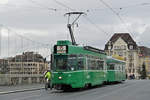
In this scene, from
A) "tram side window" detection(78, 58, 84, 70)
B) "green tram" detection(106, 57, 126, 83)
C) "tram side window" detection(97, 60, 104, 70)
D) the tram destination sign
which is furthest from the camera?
"green tram" detection(106, 57, 126, 83)

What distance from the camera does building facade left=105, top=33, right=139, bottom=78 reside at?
135 metres

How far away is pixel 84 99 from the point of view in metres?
18.1

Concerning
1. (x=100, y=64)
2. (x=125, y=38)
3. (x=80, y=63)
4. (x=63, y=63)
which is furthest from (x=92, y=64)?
(x=125, y=38)

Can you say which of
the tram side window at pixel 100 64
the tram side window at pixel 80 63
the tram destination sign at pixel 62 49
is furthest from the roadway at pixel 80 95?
the tram side window at pixel 100 64

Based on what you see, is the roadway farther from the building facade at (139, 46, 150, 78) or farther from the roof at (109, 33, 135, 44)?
the building facade at (139, 46, 150, 78)

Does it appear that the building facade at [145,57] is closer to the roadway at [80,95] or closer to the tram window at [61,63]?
the roadway at [80,95]

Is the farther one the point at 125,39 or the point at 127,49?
the point at 127,49

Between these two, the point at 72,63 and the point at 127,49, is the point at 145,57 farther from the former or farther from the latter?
the point at 72,63

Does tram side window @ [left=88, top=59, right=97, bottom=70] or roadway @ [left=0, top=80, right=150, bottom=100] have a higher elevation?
tram side window @ [left=88, top=59, right=97, bottom=70]

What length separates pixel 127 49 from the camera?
449ft

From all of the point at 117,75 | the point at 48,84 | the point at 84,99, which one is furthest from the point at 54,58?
the point at 117,75

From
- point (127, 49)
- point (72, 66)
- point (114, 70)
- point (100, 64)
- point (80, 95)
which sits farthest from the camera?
point (127, 49)

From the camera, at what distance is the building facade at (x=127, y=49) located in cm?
13525

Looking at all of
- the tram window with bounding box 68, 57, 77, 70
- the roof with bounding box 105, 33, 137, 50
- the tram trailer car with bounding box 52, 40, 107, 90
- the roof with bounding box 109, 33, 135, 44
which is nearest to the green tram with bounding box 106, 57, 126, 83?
the tram trailer car with bounding box 52, 40, 107, 90
